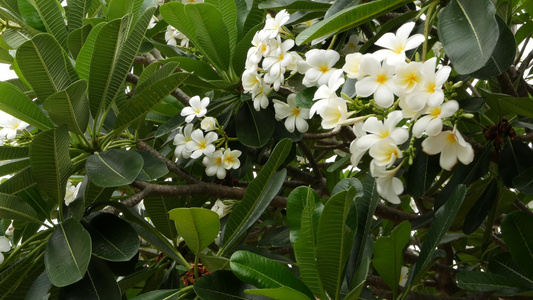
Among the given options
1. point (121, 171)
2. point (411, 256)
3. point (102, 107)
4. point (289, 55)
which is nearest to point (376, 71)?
point (289, 55)

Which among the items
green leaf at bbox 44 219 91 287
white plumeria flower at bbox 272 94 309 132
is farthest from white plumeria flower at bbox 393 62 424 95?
green leaf at bbox 44 219 91 287

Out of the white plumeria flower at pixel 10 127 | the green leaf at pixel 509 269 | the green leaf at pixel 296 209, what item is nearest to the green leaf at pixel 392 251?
the green leaf at pixel 296 209

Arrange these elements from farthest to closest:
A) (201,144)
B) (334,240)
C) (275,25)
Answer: (201,144), (275,25), (334,240)

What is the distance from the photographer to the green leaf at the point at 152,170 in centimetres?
107

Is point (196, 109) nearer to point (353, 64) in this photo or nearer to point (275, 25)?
point (275, 25)

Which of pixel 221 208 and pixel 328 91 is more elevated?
pixel 328 91

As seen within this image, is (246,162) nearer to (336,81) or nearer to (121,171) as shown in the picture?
(121,171)

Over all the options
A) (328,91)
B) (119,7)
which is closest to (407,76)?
(328,91)

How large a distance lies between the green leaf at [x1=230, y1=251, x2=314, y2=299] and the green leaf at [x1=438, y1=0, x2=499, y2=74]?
1.23ft

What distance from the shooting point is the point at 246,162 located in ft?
4.64

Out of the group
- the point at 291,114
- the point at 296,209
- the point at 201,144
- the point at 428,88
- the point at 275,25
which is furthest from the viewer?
the point at 201,144

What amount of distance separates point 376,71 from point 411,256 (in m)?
0.80

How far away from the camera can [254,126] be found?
1316 mm

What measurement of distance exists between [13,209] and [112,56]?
32 cm
